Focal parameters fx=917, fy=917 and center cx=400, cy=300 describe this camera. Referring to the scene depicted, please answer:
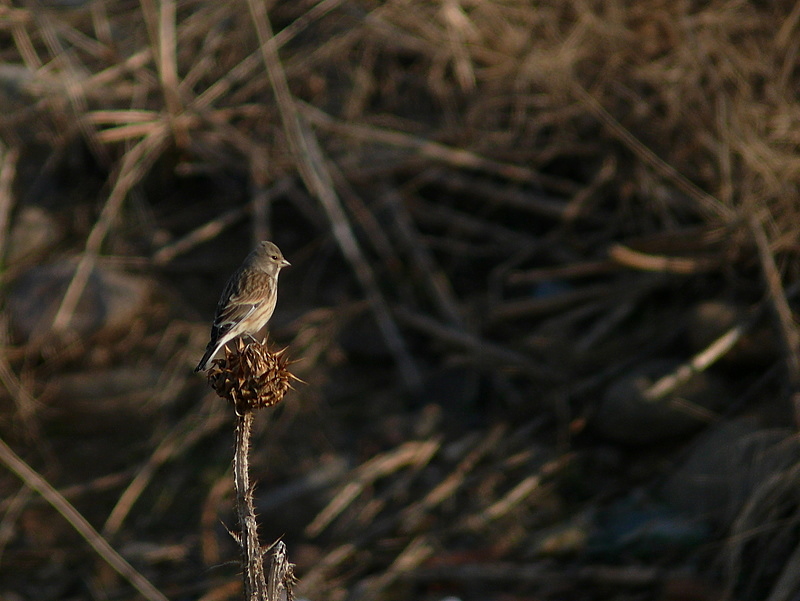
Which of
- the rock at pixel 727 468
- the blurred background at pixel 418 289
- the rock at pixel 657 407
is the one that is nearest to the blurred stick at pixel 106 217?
the blurred background at pixel 418 289

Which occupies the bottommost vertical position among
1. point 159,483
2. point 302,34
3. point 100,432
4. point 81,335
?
point 159,483

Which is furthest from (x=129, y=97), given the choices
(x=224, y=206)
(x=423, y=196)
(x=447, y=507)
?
(x=447, y=507)

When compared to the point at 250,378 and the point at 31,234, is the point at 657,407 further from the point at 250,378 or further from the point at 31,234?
the point at 31,234

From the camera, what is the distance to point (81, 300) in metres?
→ 7.96

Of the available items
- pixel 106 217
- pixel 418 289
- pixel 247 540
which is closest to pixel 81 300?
pixel 106 217

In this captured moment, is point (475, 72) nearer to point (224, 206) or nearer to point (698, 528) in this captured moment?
point (224, 206)

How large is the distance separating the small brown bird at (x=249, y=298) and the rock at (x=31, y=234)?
5296 millimetres

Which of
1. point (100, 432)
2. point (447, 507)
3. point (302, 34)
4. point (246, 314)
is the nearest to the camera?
point (246, 314)

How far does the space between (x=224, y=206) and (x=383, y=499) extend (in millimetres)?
3559

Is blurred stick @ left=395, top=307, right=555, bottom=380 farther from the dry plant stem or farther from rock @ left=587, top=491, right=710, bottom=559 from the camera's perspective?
the dry plant stem

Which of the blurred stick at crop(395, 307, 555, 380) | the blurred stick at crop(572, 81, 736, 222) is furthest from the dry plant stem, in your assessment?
the blurred stick at crop(572, 81, 736, 222)

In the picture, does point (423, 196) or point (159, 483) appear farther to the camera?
point (423, 196)

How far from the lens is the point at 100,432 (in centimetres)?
763

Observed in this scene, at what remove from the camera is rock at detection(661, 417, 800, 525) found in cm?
534
